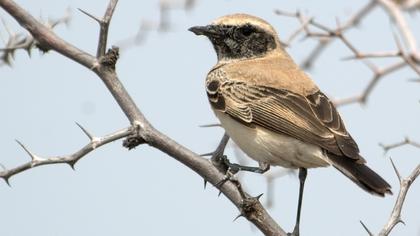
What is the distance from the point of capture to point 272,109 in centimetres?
555

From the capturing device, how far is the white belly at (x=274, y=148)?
5.20m

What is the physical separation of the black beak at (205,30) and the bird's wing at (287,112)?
588 mm

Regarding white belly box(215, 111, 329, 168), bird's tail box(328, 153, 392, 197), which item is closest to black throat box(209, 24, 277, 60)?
white belly box(215, 111, 329, 168)

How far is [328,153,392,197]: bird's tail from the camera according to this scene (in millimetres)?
4754

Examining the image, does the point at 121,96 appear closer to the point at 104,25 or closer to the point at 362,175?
the point at 104,25

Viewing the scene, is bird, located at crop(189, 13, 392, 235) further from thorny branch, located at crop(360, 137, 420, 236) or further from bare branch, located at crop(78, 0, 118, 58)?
bare branch, located at crop(78, 0, 118, 58)

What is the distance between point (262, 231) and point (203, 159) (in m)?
0.61

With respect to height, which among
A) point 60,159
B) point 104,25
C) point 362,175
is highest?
point 104,25

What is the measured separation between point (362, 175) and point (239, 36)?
2.32 m

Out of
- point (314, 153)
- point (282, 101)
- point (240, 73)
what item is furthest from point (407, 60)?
point (240, 73)

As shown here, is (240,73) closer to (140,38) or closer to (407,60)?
(140,38)

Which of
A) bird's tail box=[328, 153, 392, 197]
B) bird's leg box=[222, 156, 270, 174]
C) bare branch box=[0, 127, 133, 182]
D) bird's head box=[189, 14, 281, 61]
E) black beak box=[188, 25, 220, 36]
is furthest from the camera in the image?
bird's head box=[189, 14, 281, 61]

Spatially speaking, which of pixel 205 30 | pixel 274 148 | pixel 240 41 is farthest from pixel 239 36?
pixel 274 148

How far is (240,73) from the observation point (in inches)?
241
